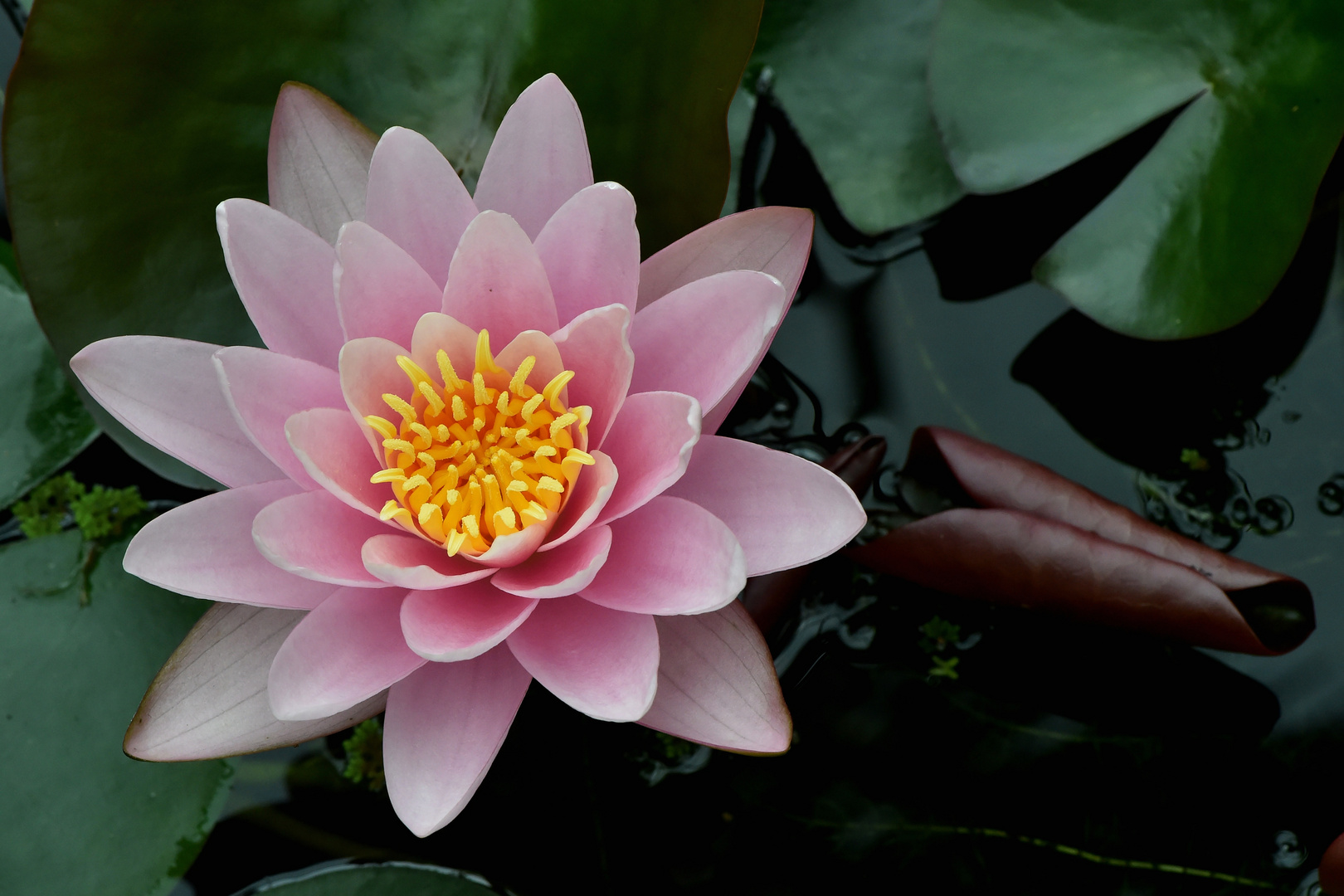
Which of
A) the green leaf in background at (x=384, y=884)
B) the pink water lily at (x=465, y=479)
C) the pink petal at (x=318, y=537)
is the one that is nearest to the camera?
the pink petal at (x=318, y=537)

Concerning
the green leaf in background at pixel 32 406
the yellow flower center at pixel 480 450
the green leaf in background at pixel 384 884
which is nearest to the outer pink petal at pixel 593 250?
the yellow flower center at pixel 480 450

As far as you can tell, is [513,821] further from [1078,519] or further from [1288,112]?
[1288,112]

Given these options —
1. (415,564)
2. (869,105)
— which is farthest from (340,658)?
(869,105)

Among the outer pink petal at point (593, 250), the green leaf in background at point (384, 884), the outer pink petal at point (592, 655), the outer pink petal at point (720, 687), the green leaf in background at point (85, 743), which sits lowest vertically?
the green leaf in background at point (384, 884)

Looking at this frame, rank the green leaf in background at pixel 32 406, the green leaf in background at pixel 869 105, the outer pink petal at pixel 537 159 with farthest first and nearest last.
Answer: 1. the green leaf in background at pixel 869 105
2. the green leaf in background at pixel 32 406
3. the outer pink petal at pixel 537 159

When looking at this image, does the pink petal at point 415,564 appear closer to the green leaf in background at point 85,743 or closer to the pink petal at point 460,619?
the pink petal at point 460,619

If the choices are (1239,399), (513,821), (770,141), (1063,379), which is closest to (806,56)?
(770,141)

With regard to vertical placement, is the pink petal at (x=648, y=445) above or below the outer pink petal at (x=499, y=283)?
below
